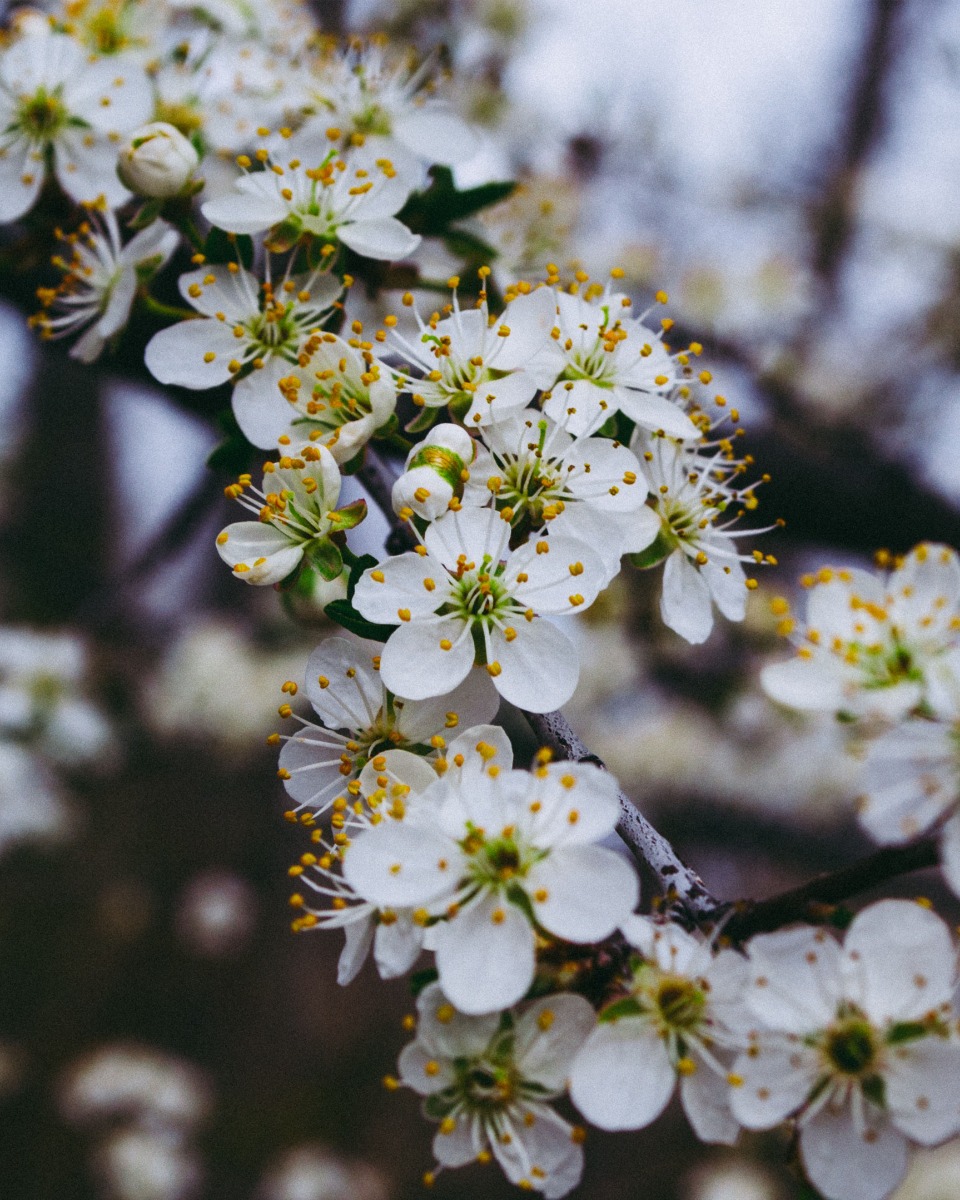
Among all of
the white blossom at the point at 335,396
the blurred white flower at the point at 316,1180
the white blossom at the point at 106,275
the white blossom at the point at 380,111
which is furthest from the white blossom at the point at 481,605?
the blurred white flower at the point at 316,1180

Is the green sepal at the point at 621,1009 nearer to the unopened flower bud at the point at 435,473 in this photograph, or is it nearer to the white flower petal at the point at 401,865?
the white flower petal at the point at 401,865

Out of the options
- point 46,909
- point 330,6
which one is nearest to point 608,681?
point 330,6

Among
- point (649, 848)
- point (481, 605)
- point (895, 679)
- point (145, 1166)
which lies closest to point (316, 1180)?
point (145, 1166)

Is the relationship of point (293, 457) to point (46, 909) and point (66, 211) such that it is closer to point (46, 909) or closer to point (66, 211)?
point (66, 211)

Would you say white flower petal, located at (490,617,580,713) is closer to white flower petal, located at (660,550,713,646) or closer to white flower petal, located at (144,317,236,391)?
white flower petal, located at (660,550,713,646)

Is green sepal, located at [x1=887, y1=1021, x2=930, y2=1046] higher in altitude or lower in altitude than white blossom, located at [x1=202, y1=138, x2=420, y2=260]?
lower

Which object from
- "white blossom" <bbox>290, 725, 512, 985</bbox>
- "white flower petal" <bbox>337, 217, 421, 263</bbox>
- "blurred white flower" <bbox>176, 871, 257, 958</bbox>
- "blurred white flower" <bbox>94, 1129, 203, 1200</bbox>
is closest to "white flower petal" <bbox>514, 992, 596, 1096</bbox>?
"white blossom" <bbox>290, 725, 512, 985</bbox>
